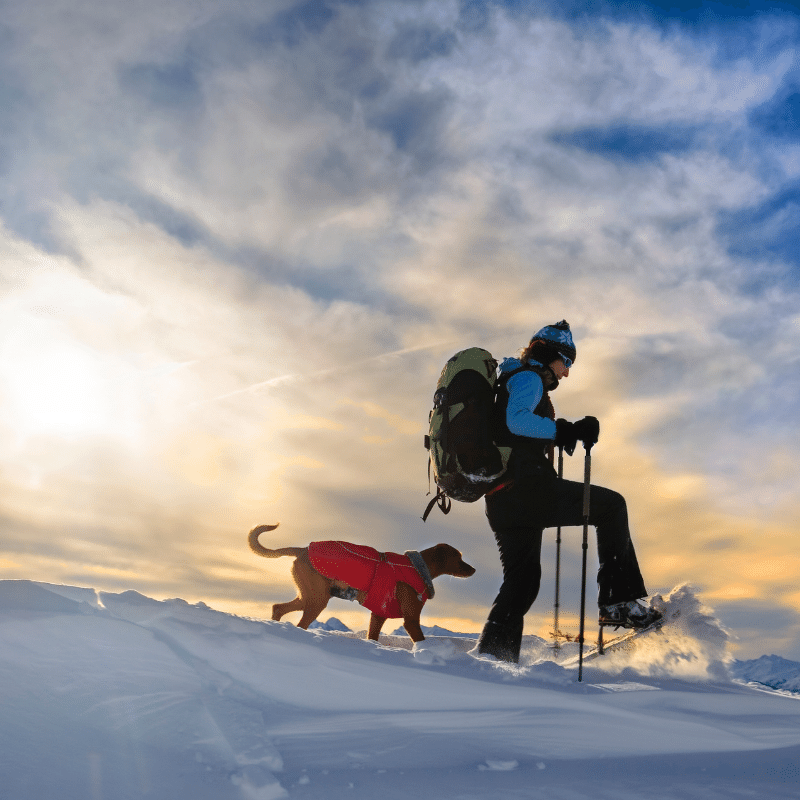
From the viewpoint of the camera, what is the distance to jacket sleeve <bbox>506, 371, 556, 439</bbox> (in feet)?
17.3

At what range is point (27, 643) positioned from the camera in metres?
3.55

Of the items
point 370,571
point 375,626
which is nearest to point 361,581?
point 370,571

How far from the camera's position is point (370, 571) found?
6.38 metres

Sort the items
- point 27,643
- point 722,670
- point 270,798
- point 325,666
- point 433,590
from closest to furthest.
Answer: point 270,798 < point 27,643 < point 325,666 < point 722,670 < point 433,590

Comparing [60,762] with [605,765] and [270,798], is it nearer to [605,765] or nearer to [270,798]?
[270,798]

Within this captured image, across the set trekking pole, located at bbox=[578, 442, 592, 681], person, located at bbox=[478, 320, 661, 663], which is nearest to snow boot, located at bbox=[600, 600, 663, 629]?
person, located at bbox=[478, 320, 661, 663]

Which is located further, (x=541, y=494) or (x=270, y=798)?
(x=541, y=494)

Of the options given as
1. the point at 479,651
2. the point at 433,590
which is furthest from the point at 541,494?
the point at 433,590

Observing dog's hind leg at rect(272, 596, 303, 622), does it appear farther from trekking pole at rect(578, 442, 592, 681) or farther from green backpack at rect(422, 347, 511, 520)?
trekking pole at rect(578, 442, 592, 681)

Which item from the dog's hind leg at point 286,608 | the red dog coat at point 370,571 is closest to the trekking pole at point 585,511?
the red dog coat at point 370,571

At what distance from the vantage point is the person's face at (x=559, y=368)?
19.1 feet

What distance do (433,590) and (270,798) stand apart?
13.1ft

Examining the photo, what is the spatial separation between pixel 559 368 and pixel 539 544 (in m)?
1.48

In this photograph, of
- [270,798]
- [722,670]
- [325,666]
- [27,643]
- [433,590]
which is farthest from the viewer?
[433,590]
